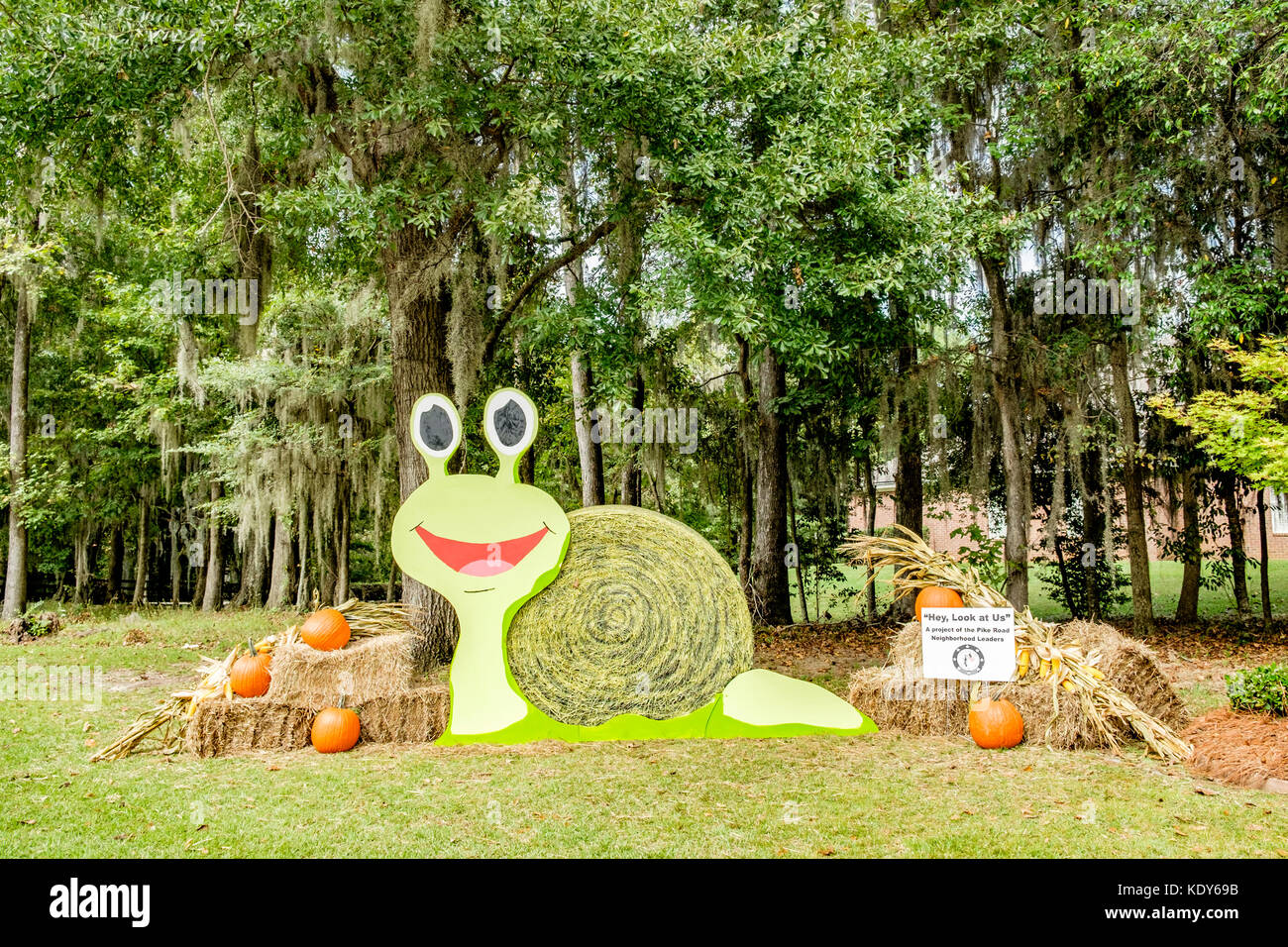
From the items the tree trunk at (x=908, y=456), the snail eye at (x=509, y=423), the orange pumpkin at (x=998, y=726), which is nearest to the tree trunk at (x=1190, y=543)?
the tree trunk at (x=908, y=456)

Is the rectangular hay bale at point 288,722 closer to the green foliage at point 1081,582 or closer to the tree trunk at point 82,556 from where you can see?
the green foliage at point 1081,582

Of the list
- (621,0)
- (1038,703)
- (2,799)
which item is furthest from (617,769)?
(621,0)

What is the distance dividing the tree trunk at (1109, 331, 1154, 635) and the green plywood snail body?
256 inches

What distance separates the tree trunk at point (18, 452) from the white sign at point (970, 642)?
14976mm

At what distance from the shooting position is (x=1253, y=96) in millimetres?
8500

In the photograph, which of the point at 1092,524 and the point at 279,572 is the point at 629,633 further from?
the point at 279,572

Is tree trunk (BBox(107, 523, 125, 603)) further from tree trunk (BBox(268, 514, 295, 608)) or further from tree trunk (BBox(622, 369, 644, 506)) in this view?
tree trunk (BBox(622, 369, 644, 506))

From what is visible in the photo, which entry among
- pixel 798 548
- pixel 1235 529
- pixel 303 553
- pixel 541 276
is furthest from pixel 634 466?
pixel 1235 529

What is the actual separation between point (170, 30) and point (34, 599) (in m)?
19.3

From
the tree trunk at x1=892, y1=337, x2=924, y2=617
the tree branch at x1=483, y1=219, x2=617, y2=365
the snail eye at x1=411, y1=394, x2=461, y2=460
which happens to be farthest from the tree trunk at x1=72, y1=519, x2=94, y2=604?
the tree trunk at x1=892, y1=337, x2=924, y2=617

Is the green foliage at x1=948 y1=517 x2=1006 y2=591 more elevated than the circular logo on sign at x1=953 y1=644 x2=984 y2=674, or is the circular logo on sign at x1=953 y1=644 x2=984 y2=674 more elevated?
the green foliage at x1=948 y1=517 x2=1006 y2=591

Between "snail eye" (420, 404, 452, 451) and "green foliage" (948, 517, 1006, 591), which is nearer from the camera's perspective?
"snail eye" (420, 404, 452, 451)

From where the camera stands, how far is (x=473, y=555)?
6.57 metres

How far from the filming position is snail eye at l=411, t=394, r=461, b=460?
6586 mm
